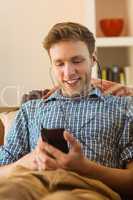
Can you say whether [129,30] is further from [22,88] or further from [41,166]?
[41,166]

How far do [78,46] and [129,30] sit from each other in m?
1.36

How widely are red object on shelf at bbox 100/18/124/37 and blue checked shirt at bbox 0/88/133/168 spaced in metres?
1.13

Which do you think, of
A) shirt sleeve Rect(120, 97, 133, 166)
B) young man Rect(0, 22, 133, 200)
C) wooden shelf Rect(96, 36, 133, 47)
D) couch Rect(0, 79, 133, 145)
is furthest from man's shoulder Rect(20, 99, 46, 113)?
wooden shelf Rect(96, 36, 133, 47)

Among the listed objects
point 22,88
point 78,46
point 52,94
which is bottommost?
point 22,88

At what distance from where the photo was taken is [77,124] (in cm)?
167

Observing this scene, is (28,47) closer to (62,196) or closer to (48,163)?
(48,163)

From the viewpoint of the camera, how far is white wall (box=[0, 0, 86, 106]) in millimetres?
2924

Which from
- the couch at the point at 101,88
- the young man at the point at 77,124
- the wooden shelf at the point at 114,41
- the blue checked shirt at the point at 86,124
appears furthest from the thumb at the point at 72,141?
the wooden shelf at the point at 114,41

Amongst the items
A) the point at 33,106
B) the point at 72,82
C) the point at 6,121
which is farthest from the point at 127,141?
the point at 6,121

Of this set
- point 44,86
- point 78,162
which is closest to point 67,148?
point 78,162

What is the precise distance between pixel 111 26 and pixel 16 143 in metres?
1.36

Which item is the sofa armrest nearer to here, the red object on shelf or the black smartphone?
the black smartphone

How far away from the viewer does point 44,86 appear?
294 cm

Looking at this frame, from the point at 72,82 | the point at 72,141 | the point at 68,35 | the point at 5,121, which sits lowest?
the point at 5,121
